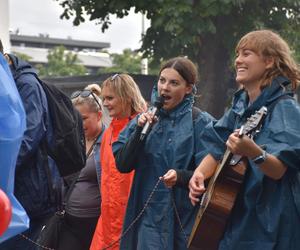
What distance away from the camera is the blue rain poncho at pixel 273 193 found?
282 cm

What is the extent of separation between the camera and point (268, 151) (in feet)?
9.21

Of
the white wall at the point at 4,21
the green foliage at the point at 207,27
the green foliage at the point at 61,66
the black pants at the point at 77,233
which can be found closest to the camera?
the black pants at the point at 77,233

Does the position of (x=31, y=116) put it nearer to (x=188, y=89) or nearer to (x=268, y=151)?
(x=188, y=89)

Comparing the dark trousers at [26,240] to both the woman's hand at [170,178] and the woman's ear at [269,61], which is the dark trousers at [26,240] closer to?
the woman's hand at [170,178]

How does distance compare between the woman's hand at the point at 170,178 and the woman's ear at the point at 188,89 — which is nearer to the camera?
the woman's hand at the point at 170,178

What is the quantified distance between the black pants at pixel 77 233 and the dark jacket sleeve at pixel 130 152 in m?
1.03

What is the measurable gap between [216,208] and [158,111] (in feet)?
3.20

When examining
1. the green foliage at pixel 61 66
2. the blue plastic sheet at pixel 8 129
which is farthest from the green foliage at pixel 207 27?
the green foliage at pixel 61 66

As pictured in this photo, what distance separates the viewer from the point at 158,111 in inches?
150

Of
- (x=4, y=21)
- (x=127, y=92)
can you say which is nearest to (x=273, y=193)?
(x=127, y=92)

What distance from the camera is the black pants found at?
4.74m

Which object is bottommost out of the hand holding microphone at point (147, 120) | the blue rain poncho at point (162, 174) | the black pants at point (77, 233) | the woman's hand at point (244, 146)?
the black pants at point (77, 233)

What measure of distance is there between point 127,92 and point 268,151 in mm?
1895

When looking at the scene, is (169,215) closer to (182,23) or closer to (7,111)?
(7,111)
